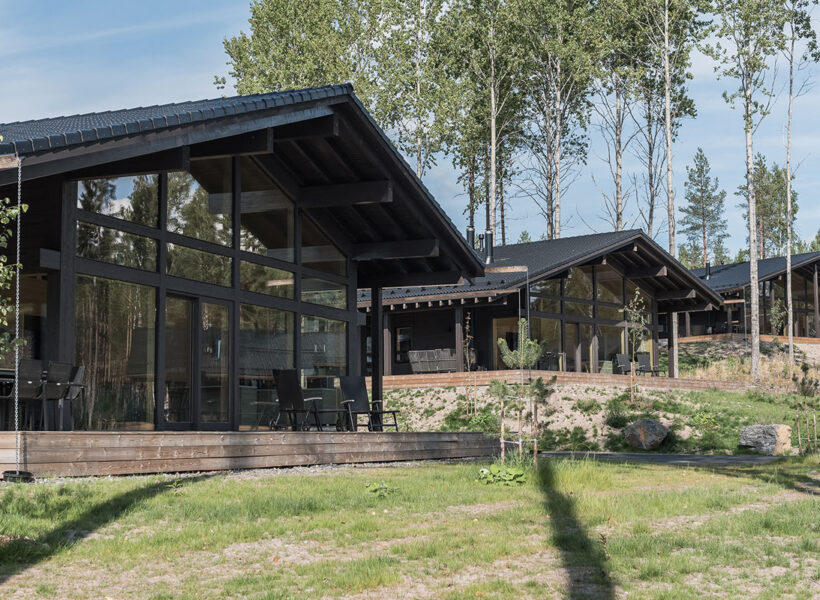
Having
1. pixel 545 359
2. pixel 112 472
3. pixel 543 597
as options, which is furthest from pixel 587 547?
pixel 545 359

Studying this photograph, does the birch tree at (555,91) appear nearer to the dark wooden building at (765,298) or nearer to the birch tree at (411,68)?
the birch tree at (411,68)

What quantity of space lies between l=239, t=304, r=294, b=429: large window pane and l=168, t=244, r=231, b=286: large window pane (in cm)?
57

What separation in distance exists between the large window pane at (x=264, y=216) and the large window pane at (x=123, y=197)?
1729mm

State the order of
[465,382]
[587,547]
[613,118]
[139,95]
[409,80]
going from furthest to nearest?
[139,95]
[613,118]
[409,80]
[465,382]
[587,547]

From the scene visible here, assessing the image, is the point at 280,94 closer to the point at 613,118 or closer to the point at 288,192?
the point at 288,192

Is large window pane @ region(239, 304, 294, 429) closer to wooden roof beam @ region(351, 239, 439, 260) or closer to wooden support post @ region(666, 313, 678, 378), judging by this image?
wooden roof beam @ region(351, 239, 439, 260)

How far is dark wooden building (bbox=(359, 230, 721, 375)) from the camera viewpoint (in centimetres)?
2494

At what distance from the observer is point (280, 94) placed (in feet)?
35.4

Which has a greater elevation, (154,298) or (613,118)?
(613,118)

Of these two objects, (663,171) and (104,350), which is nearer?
(104,350)

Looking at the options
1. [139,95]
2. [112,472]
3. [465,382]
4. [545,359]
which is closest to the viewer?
[112,472]

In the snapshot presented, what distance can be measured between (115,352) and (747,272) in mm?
35350

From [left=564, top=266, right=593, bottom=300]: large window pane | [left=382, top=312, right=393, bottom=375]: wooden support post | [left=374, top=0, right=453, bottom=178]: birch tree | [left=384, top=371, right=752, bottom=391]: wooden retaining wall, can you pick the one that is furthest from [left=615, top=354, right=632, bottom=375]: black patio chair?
[left=374, top=0, right=453, bottom=178]: birch tree

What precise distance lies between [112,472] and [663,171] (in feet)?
117
